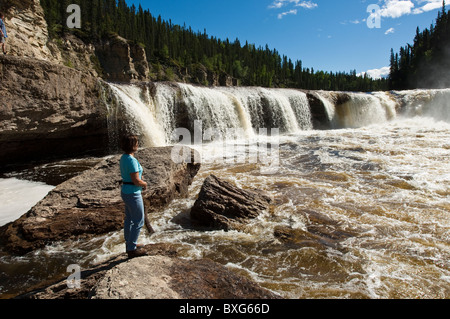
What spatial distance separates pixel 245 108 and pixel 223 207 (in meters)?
14.7

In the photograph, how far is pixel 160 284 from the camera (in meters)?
2.18

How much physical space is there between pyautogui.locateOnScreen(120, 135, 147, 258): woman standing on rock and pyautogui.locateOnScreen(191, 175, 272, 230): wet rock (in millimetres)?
1840

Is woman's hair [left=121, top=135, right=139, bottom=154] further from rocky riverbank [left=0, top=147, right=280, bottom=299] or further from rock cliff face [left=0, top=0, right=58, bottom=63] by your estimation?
rock cliff face [left=0, top=0, right=58, bottom=63]

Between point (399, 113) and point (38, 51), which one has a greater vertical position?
point (38, 51)

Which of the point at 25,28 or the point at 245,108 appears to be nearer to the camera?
the point at 25,28

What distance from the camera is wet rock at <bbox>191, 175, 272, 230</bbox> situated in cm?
479

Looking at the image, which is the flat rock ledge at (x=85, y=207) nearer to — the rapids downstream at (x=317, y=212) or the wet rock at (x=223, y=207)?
the rapids downstream at (x=317, y=212)

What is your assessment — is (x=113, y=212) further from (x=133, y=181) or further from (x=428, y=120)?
(x=428, y=120)

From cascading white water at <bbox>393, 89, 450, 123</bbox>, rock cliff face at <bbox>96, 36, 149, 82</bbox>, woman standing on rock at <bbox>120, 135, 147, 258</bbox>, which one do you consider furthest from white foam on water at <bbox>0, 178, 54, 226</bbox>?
rock cliff face at <bbox>96, 36, 149, 82</bbox>

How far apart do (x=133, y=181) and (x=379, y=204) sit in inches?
206

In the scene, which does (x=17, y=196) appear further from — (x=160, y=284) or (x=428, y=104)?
(x=428, y=104)

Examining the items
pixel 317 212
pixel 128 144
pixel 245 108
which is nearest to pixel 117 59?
pixel 245 108

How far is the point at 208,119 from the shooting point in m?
16.1
